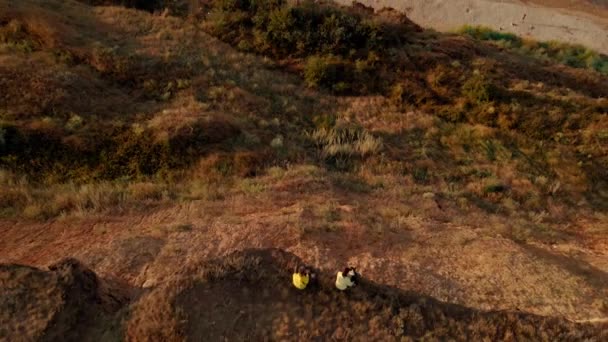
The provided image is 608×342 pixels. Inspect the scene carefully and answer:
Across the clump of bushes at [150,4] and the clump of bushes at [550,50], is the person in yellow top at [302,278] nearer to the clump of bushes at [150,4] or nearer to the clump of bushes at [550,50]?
the clump of bushes at [150,4]

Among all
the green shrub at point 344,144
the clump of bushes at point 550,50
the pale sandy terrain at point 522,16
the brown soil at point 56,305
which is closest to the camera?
the brown soil at point 56,305

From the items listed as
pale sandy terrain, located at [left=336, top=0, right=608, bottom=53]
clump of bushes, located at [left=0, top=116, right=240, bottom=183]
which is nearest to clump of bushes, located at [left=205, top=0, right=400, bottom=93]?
clump of bushes, located at [left=0, top=116, right=240, bottom=183]

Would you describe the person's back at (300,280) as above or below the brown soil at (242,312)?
above

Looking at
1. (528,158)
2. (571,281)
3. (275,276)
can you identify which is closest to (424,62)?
(528,158)

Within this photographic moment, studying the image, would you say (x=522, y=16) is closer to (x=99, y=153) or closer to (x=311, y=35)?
(x=311, y=35)

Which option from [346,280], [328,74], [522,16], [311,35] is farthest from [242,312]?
[522,16]

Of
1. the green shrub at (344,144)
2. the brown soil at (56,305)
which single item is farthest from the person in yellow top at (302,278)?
the green shrub at (344,144)
